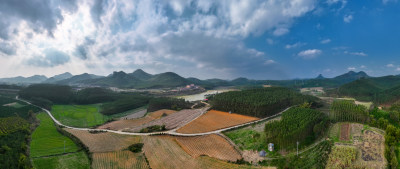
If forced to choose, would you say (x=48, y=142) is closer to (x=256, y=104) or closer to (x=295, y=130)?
(x=295, y=130)

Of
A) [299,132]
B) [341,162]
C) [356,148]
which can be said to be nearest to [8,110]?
[299,132]

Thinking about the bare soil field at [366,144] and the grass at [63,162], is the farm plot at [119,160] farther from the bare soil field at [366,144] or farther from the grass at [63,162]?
the bare soil field at [366,144]

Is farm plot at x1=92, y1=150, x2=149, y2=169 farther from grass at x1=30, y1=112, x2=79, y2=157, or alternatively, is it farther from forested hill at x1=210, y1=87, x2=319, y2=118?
forested hill at x1=210, y1=87, x2=319, y2=118

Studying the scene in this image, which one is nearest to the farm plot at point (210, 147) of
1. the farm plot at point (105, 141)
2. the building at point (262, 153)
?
the building at point (262, 153)

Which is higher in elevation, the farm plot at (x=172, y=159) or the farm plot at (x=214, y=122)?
the farm plot at (x=214, y=122)

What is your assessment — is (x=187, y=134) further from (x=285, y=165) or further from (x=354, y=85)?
(x=354, y=85)
